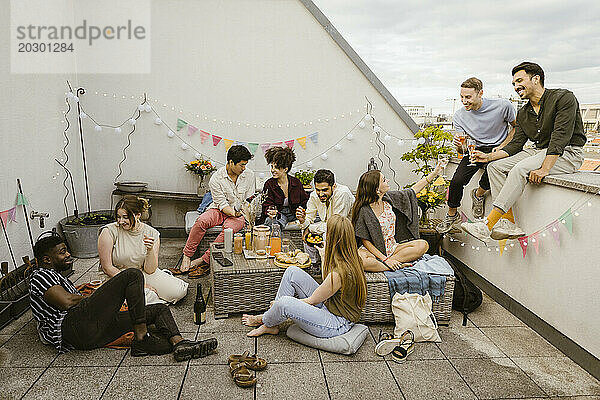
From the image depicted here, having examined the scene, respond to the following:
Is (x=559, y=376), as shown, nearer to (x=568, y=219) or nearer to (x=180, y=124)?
(x=568, y=219)

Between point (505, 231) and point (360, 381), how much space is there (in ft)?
5.20

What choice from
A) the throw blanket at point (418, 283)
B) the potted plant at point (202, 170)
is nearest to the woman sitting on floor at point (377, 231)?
the throw blanket at point (418, 283)

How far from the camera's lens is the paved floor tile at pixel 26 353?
292 centimetres

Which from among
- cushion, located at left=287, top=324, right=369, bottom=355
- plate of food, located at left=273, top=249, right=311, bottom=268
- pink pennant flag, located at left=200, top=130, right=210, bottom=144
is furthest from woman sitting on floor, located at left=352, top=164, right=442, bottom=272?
pink pennant flag, located at left=200, top=130, right=210, bottom=144

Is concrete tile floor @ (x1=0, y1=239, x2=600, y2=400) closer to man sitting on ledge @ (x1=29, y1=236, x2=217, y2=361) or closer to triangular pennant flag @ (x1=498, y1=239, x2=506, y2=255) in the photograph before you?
man sitting on ledge @ (x1=29, y1=236, x2=217, y2=361)

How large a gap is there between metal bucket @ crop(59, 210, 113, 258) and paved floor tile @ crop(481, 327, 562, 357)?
3.62 meters

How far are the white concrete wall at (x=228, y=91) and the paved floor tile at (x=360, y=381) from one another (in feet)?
10.3

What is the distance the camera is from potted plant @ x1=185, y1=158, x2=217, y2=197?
18.0 feet

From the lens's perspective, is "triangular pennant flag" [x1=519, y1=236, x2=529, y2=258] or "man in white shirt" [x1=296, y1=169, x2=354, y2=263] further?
"man in white shirt" [x1=296, y1=169, x2=354, y2=263]

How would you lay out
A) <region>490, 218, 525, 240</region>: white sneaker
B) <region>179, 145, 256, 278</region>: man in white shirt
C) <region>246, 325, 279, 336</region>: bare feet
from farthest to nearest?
<region>179, 145, 256, 278</region>: man in white shirt
<region>490, 218, 525, 240</region>: white sneaker
<region>246, 325, 279, 336</region>: bare feet

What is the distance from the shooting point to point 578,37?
351 cm

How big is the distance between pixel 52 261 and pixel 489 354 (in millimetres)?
2720

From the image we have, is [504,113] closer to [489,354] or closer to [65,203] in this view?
[489,354]

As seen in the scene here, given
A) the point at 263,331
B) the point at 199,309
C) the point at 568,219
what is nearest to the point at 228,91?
the point at 199,309
